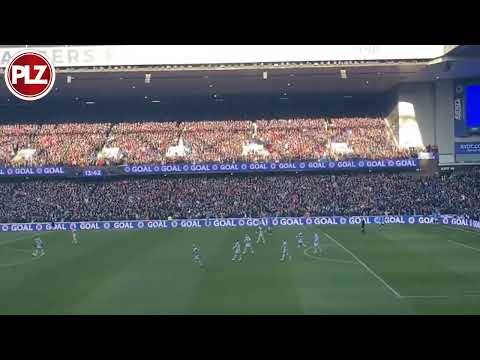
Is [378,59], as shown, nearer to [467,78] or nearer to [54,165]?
[467,78]

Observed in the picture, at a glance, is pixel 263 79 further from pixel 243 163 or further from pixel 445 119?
pixel 445 119

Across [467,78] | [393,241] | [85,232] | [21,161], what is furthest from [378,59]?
[21,161]

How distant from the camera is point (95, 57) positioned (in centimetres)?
5044

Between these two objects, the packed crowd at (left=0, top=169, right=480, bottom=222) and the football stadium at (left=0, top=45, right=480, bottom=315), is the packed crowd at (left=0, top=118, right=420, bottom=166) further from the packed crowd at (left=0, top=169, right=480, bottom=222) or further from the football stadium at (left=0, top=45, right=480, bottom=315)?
the packed crowd at (left=0, top=169, right=480, bottom=222)

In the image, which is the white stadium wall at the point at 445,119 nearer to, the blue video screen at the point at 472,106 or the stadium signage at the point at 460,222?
the blue video screen at the point at 472,106

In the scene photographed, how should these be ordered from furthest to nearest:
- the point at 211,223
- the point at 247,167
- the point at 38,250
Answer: the point at 247,167 < the point at 211,223 < the point at 38,250

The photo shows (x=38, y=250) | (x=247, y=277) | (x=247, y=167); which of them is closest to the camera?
(x=247, y=277)

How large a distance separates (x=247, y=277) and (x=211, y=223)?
2597 centimetres

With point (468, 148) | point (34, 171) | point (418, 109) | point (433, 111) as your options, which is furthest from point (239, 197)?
point (468, 148)

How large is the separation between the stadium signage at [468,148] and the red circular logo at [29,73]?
50344mm

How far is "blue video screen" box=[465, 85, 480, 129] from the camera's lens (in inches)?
2030

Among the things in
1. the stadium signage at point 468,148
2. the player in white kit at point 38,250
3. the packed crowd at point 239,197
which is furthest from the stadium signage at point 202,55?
the player in white kit at point 38,250

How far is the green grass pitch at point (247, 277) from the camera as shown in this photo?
19.3 m

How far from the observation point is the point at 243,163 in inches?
2227
